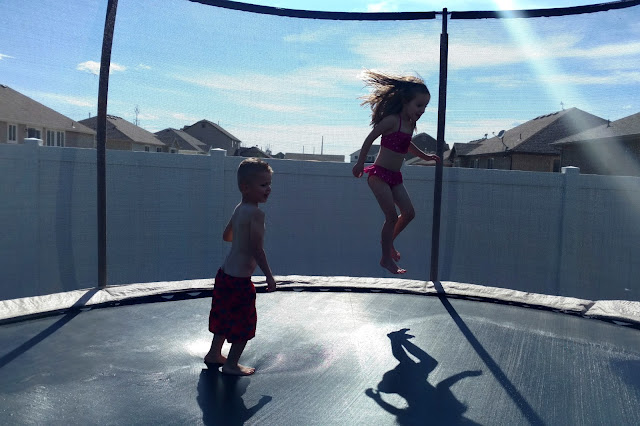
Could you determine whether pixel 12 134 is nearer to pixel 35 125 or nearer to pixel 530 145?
pixel 35 125

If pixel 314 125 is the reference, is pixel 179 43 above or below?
above

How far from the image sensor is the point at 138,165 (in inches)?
→ 156

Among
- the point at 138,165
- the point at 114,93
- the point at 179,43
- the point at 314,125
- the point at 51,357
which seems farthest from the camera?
the point at 138,165

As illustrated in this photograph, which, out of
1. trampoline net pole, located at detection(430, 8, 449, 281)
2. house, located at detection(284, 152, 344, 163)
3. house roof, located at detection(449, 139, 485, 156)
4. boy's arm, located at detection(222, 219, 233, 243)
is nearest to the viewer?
boy's arm, located at detection(222, 219, 233, 243)

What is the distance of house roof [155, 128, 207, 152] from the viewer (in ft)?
13.9

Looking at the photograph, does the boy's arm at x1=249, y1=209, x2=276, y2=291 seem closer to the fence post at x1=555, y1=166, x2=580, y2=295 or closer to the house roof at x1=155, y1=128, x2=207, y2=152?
the house roof at x1=155, y1=128, x2=207, y2=152

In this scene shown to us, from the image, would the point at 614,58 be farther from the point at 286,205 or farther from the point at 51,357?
the point at 51,357

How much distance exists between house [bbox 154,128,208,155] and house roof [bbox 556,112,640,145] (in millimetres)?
2793

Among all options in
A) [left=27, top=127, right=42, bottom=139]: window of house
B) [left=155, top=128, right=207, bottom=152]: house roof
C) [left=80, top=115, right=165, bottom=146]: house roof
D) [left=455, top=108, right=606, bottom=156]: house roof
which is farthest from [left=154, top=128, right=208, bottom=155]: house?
[left=455, top=108, right=606, bottom=156]: house roof

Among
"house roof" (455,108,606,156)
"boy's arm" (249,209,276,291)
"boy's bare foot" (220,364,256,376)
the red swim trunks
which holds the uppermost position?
"house roof" (455,108,606,156)

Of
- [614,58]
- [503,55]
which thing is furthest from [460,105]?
[614,58]

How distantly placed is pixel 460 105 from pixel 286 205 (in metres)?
1.56

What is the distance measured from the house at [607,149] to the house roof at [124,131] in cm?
300

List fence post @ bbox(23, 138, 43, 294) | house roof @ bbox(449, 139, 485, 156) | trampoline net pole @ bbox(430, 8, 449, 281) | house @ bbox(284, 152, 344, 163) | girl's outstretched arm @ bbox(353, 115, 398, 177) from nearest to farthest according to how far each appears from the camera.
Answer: girl's outstretched arm @ bbox(353, 115, 398, 177)
trampoline net pole @ bbox(430, 8, 449, 281)
fence post @ bbox(23, 138, 43, 294)
house @ bbox(284, 152, 344, 163)
house roof @ bbox(449, 139, 485, 156)
